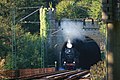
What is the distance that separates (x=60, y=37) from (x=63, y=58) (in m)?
3.79

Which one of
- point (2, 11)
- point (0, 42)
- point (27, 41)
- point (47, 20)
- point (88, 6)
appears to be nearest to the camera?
point (0, 42)

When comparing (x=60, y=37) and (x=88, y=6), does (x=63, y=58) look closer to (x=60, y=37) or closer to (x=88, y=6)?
(x=60, y=37)

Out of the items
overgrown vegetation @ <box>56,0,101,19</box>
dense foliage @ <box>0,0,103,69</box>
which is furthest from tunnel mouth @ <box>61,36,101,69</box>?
dense foliage @ <box>0,0,103,69</box>

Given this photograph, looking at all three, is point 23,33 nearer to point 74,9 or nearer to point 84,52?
point 74,9

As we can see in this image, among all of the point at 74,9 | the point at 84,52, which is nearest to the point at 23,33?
the point at 74,9

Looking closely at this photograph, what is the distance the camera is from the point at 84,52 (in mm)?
62438

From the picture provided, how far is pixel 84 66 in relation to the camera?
61.7 meters

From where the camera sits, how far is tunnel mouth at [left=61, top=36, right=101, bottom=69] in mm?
58500

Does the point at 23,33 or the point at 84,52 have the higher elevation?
the point at 23,33

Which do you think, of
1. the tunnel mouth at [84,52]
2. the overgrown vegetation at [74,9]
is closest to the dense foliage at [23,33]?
the overgrown vegetation at [74,9]

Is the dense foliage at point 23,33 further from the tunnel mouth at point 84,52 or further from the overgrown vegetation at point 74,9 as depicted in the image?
the tunnel mouth at point 84,52

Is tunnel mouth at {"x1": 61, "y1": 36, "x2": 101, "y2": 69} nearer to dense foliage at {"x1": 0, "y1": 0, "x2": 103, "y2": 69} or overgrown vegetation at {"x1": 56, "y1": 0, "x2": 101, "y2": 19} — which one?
overgrown vegetation at {"x1": 56, "y1": 0, "x2": 101, "y2": 19}

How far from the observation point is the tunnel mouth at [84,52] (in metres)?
58.5

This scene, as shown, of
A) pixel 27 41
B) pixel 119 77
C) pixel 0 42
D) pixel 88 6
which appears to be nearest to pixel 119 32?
pixel 119 77
